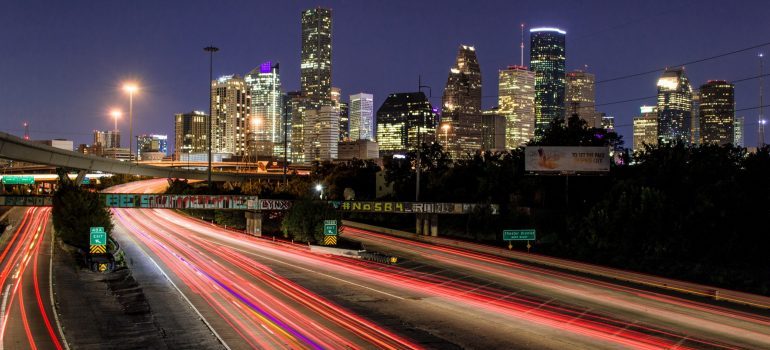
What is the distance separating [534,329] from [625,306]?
8527 mm

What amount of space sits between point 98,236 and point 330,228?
18221 millimetres

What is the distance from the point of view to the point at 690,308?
3350 cm

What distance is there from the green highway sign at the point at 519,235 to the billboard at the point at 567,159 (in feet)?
41.4

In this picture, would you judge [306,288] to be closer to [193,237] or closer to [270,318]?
[270,318]

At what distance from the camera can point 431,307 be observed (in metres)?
31.8

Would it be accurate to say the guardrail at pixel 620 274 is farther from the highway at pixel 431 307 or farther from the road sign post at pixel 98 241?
the road sign post at pixel 98 241

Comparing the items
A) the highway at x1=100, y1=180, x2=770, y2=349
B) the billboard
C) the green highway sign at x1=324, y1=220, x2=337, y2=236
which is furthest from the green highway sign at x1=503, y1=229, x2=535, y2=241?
the green highway sign at x1=324, y1=220, x2=337, y2=236

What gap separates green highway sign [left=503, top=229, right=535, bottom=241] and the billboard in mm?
12623

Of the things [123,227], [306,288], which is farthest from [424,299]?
[123,227]

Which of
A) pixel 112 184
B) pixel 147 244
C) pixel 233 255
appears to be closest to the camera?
pixel 233 255

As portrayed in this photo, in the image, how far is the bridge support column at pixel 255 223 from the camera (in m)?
68.4

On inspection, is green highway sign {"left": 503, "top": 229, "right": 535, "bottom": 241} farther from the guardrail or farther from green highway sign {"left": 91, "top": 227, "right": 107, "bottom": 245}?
green highway sign {"left": 91, "top": 227, "right": 107, "bottom": 245}

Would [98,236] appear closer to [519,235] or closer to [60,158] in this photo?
[60,158]

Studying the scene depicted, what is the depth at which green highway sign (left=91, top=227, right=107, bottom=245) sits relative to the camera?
4341cm
